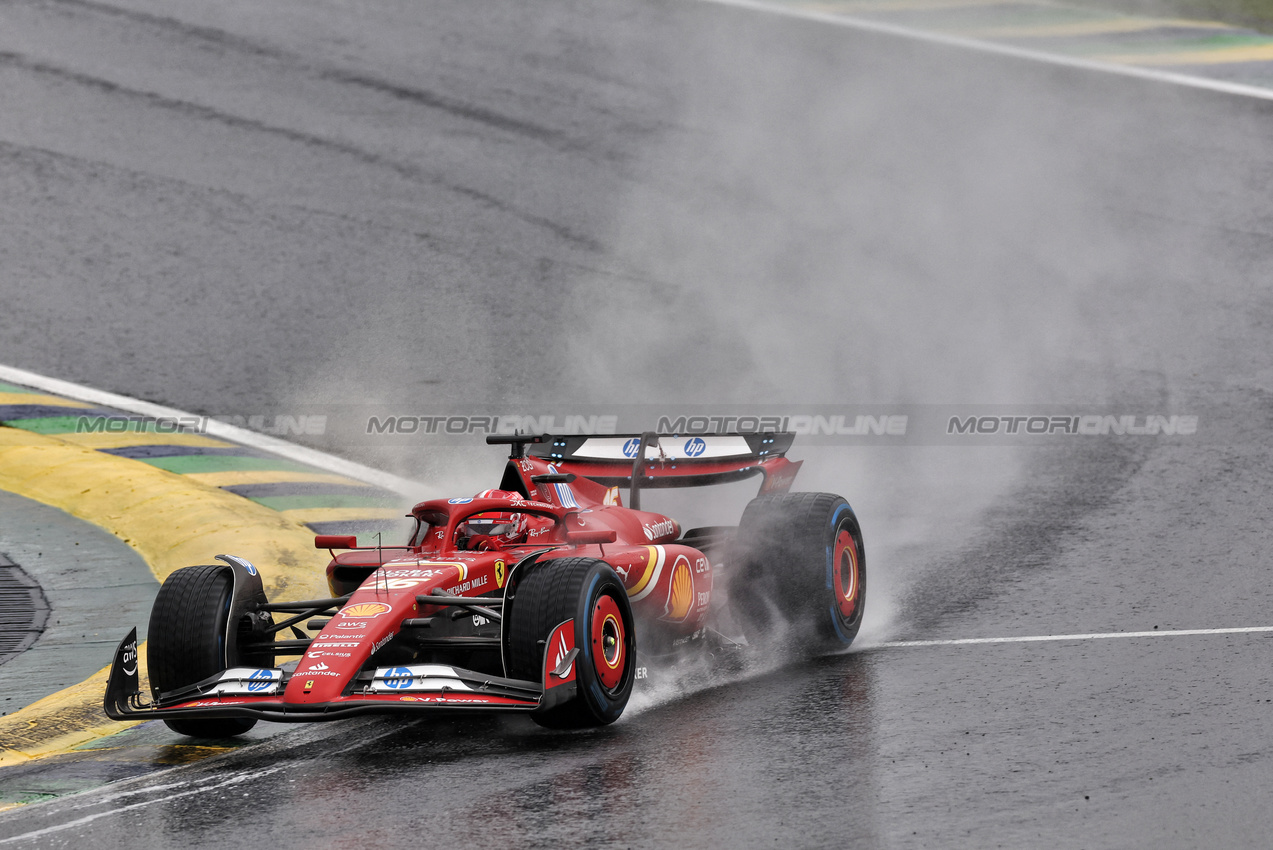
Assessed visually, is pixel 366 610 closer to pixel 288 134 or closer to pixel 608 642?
pixel 608 642

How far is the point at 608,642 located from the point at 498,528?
1017 mm

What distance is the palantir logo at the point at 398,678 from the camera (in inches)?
214

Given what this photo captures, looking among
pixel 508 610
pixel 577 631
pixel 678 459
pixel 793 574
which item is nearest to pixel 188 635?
pixel 508 610

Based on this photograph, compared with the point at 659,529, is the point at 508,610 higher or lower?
lower

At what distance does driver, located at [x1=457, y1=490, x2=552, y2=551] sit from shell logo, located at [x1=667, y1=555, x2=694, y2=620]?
0.64m

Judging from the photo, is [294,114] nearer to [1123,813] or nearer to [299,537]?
[299,537]

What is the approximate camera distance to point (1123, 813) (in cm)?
450

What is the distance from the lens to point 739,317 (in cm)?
1364

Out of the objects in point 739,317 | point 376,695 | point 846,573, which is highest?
point 739,317

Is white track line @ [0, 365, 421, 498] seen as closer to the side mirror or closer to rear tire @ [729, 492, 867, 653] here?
the side mirror

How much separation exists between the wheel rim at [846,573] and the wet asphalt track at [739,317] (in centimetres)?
25

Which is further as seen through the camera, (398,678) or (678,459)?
(678,459)

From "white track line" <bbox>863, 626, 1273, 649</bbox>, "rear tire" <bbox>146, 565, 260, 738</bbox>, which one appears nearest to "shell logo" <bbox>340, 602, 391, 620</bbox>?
"rear tire" <bbox>146, 565, 260, 738</bbox>

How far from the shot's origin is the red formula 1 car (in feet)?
18.0
